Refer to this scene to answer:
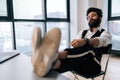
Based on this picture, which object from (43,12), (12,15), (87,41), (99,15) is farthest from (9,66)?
(43,12)

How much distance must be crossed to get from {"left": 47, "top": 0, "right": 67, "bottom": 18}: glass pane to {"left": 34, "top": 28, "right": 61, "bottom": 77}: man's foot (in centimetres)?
352

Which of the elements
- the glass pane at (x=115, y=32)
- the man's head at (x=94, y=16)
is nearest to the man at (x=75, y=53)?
the man's head at (x=94, y=16)

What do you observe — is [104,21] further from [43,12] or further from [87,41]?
[87,41]

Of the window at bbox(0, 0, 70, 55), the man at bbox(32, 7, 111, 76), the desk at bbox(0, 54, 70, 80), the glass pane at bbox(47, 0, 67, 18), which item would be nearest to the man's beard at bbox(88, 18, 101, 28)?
the man at bbox(32, 7, 111, 76)

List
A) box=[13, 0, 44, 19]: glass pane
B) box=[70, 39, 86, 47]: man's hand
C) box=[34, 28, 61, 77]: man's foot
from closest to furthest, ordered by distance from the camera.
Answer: box=[34, 28, 61, 77]: man's foot
box=[70, 39, 86, 47]: man's hand
box=[13, 0, 44, 19]: glass pane

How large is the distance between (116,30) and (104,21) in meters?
0.40

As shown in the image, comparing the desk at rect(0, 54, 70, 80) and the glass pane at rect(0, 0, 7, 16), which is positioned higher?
the glass pane at rect(0, 0, 7, 16)

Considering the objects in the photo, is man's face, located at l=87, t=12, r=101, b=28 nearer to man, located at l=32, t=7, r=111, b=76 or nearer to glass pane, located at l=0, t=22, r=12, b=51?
man, located at l=32, t=7, r=111, b=76

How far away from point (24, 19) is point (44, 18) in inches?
22.1

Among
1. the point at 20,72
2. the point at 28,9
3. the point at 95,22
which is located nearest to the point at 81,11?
the point at 28,9

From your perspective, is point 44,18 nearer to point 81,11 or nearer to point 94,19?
point 81,11

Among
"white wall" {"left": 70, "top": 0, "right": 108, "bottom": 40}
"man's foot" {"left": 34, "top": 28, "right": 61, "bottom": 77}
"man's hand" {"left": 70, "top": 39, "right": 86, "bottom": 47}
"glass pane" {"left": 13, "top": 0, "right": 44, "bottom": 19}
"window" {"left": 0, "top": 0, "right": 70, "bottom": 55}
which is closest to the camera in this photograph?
"man's foot" {"left": 34, "top": 28, "right": 61, "bottom": 77}

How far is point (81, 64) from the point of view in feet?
4.25

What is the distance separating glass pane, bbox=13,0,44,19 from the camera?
3.62 m
